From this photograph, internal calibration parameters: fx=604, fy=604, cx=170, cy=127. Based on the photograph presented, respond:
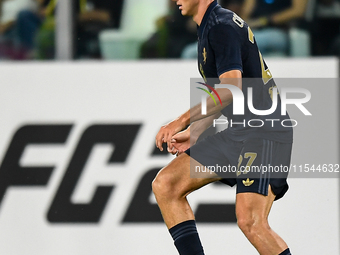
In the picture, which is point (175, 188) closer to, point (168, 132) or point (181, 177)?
point (181, 177)

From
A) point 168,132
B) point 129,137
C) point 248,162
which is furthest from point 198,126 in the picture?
point 129,137

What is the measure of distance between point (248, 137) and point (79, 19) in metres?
2.08

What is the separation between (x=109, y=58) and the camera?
4707 millimetres

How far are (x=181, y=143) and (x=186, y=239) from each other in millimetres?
581

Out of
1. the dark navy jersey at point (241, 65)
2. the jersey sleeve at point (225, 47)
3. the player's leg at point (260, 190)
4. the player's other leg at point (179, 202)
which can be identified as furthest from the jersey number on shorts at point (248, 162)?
the jersey sleeve at point (225, 47)

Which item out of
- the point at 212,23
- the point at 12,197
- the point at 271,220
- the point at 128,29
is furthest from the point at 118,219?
the point at 212,23

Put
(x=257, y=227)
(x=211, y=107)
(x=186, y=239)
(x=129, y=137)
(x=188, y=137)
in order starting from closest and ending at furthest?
1. (x=211, y=107)
2. (x=257, y=227)
3. (x=186, y=239)
4. (x=188, y=137)
5. (x=129, y=137)

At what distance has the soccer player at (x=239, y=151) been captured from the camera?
122 inches

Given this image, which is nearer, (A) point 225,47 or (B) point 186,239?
(A) point 225,47

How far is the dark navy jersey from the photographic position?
2984 millimetres

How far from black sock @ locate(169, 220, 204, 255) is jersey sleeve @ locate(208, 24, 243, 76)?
0.84m

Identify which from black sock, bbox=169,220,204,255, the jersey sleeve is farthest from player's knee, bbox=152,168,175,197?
the jersey sleeve

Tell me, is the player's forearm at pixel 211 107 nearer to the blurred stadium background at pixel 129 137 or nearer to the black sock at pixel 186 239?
the black sock at pixel 186 239

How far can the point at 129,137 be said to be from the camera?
15.1ft
